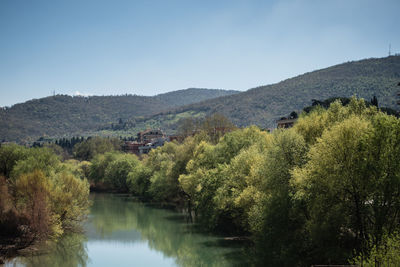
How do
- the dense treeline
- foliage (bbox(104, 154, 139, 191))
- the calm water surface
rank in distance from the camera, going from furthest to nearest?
foliage (bbox(104, 154, 139, 191)) → the calm water surface → the dense treeline

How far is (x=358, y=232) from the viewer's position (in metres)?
26.3

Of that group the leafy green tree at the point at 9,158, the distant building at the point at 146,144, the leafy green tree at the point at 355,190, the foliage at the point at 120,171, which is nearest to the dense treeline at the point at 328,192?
the leafy green tree at the point at 355,190

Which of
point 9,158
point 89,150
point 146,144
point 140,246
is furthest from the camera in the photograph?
point 146,144

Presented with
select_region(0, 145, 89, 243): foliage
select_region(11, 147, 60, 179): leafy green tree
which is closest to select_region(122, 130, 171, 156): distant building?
select_region(11, 147, 60, 179): leafy green tree

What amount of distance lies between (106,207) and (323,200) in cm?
5505

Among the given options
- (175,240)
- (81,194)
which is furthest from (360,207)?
(81,194)

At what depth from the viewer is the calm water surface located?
38.2m

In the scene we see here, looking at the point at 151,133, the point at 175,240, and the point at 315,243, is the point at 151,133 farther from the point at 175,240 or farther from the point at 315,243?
the point at 315,243

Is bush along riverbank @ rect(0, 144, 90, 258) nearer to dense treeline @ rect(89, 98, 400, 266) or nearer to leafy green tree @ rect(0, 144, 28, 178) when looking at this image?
leafy green tree @ rect(0, 144, 28, 178)

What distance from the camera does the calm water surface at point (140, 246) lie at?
38219 millimetres

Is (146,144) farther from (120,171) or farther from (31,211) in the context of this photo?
(31,211)

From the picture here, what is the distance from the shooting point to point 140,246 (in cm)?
4647

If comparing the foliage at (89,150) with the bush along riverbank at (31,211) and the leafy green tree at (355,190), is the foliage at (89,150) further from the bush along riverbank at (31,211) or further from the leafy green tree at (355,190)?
the leafy green tree at (355,190)

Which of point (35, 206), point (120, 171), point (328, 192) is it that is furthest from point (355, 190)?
point (120, 171)
